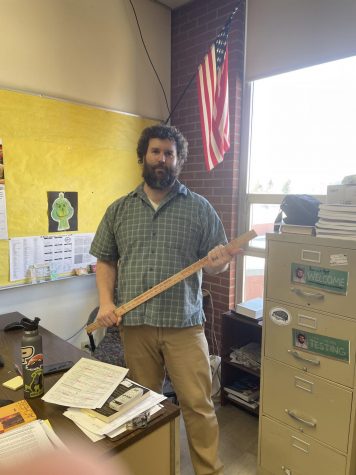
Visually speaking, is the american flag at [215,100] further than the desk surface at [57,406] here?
Answer: Yes

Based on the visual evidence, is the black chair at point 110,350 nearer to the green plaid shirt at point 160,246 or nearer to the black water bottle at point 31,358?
the green plaid shirt at point 160,246

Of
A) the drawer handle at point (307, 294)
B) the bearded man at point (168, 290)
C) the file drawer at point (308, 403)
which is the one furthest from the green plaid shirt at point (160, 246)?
the file drawer at point (308, 403)

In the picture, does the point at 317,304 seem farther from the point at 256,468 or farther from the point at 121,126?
the point at 121,126

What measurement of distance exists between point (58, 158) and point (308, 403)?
6.80 feet

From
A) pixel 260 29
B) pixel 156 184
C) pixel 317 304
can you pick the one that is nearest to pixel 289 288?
pixel 317 304

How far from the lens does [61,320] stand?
2492mm

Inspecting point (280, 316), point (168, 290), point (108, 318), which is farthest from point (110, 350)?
point (280, 316)

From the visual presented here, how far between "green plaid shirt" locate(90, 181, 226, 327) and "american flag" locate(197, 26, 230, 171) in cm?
86

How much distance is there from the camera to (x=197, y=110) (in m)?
2.89

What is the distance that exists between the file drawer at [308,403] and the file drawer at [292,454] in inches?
1.7

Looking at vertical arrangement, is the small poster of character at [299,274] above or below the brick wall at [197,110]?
below

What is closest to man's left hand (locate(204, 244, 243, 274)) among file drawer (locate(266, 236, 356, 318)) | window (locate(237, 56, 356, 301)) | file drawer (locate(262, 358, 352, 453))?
file drawer (locate(266, 236, 356, 318))

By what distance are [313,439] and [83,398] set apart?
1.22 meters

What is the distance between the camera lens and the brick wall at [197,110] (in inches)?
103
